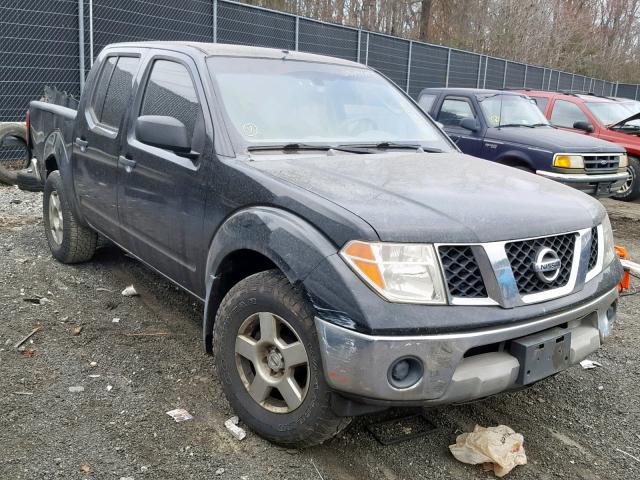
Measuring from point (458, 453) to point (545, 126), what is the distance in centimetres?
783

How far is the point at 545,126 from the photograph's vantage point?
9.68 m

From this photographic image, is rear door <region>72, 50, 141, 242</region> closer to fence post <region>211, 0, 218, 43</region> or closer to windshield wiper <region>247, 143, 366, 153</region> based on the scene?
windshield wiper <region>247, 143, 366, 153</region>

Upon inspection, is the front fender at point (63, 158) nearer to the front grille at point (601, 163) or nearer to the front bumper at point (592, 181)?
the front bumper at point (592, 181)

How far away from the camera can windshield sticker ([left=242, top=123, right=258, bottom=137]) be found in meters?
3.42

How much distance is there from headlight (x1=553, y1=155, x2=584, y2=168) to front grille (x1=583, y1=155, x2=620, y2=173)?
0.47 ft

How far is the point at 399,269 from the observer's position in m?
2.48

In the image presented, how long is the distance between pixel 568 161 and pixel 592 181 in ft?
→ 1.77

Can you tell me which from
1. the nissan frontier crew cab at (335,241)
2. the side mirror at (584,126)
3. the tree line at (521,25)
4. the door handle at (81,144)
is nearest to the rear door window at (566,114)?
the side mirror at (584,126)

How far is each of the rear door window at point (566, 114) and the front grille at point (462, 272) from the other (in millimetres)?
9433

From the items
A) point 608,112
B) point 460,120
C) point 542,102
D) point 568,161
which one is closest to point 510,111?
point 460,120

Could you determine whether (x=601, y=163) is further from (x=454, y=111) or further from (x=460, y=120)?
(x=454, y=111)

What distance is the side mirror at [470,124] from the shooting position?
8.96 m

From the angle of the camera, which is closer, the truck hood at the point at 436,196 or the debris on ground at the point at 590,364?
the truck hood at the point at 436,196

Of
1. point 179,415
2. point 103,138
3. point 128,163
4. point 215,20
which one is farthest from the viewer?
point 215,20
